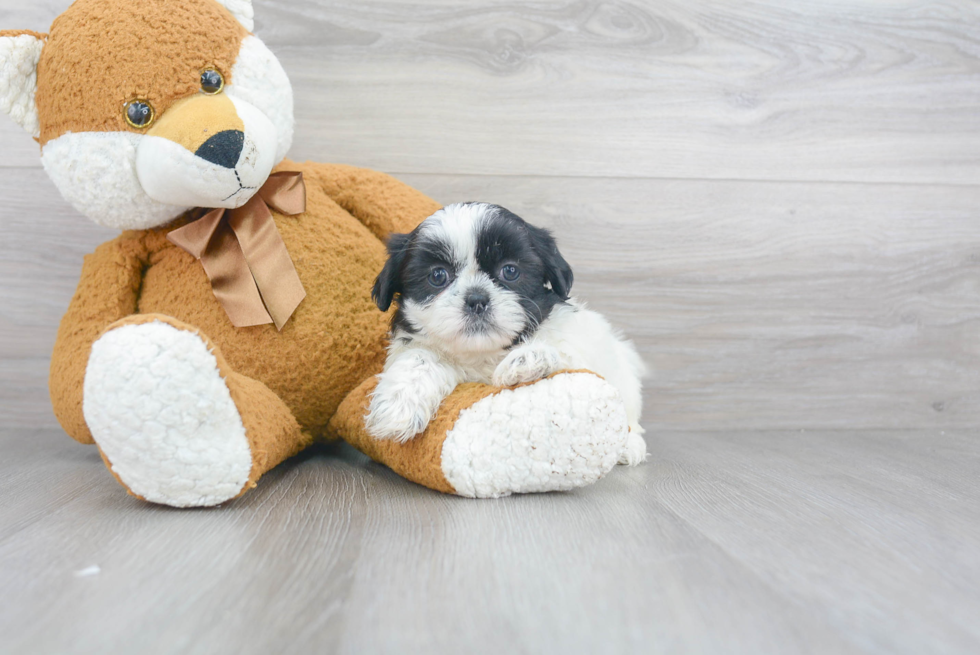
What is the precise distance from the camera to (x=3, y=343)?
158 centimetres

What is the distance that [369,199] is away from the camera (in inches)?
54.4

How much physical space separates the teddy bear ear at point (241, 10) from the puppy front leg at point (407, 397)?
70cm

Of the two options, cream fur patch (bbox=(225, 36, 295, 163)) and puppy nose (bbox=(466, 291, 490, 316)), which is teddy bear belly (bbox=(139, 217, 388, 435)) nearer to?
cream fur patch (bbox=(225, 36, 295, 163))

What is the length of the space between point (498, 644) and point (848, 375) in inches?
59.1

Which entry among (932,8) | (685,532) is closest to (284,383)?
(685,532)

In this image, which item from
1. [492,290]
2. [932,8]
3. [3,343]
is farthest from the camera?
[932,8]

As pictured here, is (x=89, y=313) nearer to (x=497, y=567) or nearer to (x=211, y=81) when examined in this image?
(x=211, y=81)

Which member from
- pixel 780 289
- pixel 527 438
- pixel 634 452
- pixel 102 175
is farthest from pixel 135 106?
pixel 780 289

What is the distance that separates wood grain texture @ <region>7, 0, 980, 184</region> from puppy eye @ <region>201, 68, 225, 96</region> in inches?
18.6

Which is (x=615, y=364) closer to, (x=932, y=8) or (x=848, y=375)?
(x=848, y=375)

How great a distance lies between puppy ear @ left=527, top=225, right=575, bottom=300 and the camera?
115 cm

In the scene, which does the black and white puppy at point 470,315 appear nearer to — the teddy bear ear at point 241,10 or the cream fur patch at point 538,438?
the cream fur patch at point 538,438

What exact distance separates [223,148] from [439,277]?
1.31 ft

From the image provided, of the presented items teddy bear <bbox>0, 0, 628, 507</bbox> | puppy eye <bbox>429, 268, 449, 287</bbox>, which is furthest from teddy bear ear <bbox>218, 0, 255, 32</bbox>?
puppy eye <bbox>429, 268, 449, 287</bbox>
